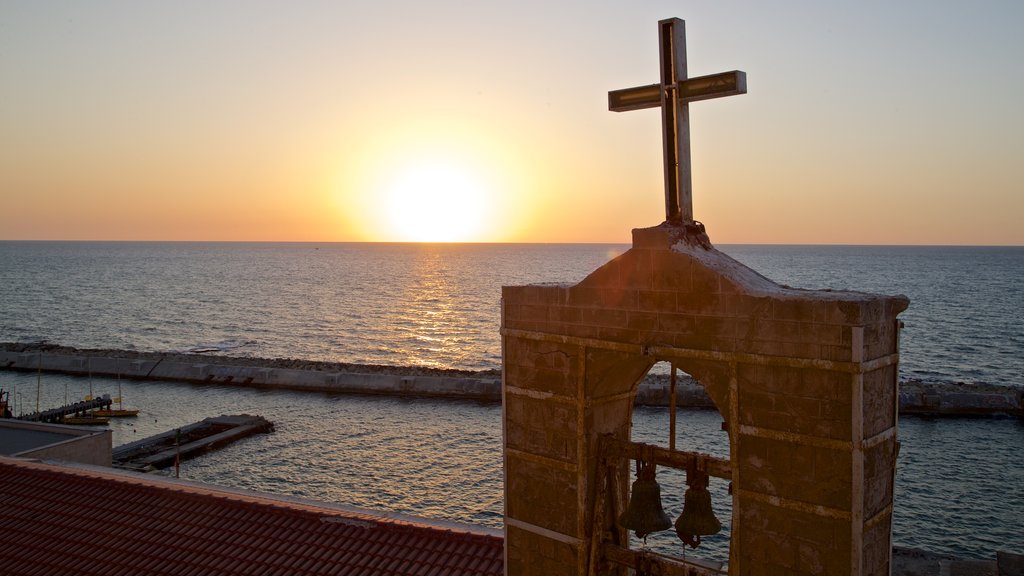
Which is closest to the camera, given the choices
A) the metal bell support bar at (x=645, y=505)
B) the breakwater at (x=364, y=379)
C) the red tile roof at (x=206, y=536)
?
the metal bell support bar at (x=645, y=505)

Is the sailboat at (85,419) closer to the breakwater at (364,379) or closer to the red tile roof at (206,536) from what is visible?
the breakwater at (364,379)

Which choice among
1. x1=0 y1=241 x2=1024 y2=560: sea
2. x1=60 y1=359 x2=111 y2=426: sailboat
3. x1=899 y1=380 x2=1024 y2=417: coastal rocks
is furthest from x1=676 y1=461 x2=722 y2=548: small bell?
x1=60 y1=359 x2=111 y2=426: sailboat

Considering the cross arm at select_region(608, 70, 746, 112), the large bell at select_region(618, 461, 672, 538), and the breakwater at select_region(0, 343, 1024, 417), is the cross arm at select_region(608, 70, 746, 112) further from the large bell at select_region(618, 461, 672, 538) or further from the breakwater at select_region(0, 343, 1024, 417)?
the breakwater at select_region(0, 343, 1024, 417)

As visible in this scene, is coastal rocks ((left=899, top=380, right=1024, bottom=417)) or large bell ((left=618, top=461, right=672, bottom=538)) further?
coastal rocks ((left=899, top=380, right=1024, bottom=417))

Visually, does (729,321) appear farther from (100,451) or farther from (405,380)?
(405,380)

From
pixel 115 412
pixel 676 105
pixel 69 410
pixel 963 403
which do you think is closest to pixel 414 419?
pixel 115 412

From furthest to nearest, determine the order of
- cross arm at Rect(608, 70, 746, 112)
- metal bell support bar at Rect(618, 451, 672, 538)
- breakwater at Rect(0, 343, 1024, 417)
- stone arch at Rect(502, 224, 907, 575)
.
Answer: breakwater at Rect(0, 343, 1024, 417) → metal bell support bar at Rect(618, 451, 672, 538) → cross arm at Rect(608, 70, 746, 112) → stone arch at Rect(502, 224, 907, 575)

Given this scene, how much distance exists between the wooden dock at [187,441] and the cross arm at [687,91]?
124 feet

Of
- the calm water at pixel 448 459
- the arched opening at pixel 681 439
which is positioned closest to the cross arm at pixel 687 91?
the arched opening at pixel 681 439

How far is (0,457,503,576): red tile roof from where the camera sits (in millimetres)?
14500

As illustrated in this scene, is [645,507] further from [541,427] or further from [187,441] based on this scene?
[187,441]

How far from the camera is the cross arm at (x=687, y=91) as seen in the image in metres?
7.69

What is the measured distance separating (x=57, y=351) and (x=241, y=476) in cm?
4873

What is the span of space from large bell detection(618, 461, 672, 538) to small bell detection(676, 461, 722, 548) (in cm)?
28
